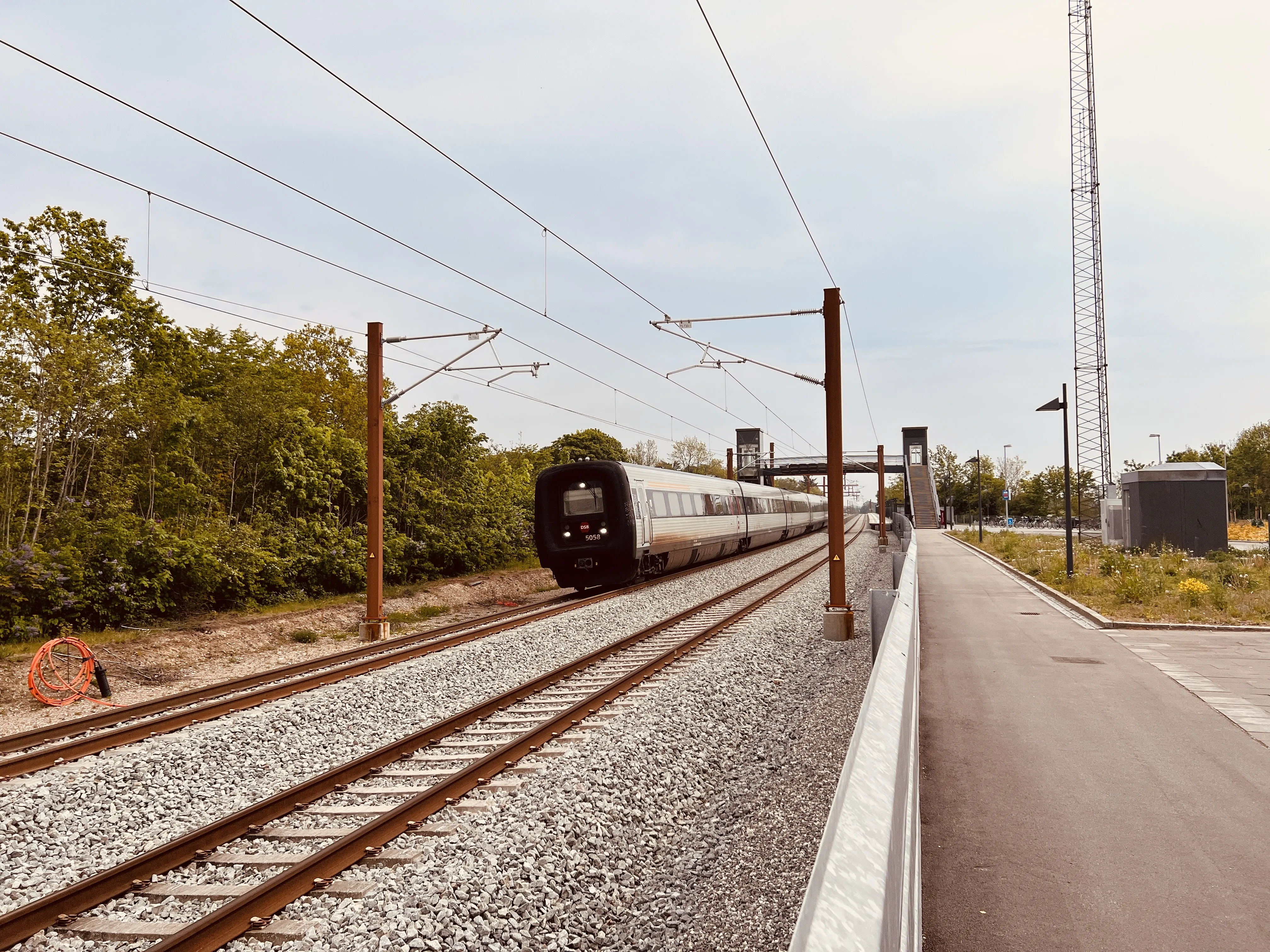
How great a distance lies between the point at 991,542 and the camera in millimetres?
40594

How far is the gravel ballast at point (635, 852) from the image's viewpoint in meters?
4.20

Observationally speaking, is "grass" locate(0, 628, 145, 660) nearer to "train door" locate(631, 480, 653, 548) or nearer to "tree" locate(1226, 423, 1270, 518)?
"train door" locate(631, 480, 653, 548)

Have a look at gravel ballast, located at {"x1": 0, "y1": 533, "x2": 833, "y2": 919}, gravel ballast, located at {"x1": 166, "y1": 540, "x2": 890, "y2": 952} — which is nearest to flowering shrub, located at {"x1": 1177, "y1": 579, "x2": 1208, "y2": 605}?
gravel ballast, located at {"x1": 166, "y1": 540, "x2": 890, "y2": 952}

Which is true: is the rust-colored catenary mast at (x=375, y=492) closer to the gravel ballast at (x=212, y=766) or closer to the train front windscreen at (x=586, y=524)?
the gravel ballast at (x=212, y=766)

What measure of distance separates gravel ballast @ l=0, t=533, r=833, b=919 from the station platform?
3.24 metres

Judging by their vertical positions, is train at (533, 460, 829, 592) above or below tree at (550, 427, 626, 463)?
below

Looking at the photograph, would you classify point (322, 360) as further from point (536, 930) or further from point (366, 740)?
point (536, 930)

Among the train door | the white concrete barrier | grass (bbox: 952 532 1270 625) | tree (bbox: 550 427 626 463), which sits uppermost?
tree (bbox: 550 427 626 463)

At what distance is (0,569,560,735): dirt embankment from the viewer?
10.4 m

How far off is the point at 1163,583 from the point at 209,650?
19.5 meters

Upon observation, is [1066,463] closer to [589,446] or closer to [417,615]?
[417,615]

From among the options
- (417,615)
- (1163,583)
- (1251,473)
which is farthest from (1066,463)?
(1251,473)

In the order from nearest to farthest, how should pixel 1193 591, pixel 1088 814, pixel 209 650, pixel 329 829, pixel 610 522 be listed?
pixel 1088 814 < pixel 329 829 < pixel 209 650 < pixel 1193 591 < pixel 610 522

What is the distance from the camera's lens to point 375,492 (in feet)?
52.4
